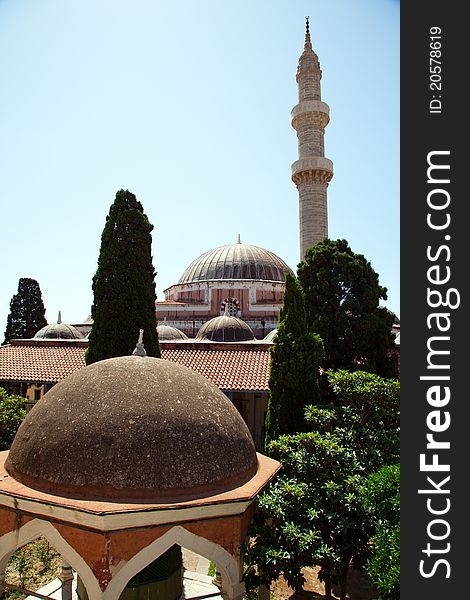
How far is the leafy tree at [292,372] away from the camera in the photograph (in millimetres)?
10352

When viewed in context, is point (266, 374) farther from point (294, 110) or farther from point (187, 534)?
point (294, 110)

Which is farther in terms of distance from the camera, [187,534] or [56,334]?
[56,334]

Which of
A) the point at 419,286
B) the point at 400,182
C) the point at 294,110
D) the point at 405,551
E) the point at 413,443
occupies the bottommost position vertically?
the point at 405,551

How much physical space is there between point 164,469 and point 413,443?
271cm

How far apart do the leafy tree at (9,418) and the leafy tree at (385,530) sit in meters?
8.37

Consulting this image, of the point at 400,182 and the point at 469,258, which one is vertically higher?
the point at 400,182

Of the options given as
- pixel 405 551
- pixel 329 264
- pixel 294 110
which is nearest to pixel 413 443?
pixel 405 551

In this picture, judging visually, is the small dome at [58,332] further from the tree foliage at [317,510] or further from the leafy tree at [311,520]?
the leafy tree at [311,520]

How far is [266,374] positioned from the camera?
13898 mm

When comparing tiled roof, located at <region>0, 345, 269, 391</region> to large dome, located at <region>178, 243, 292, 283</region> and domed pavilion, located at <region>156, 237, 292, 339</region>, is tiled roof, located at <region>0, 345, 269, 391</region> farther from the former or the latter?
large dome, located at <region>178, 243, 292, 283</region>

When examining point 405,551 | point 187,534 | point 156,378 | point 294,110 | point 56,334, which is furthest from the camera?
point 294,110

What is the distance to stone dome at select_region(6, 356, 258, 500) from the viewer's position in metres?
4.64

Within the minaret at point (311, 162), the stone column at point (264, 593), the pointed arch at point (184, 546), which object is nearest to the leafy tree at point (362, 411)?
the stone column at point (264, 593)

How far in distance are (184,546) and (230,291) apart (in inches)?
1051
